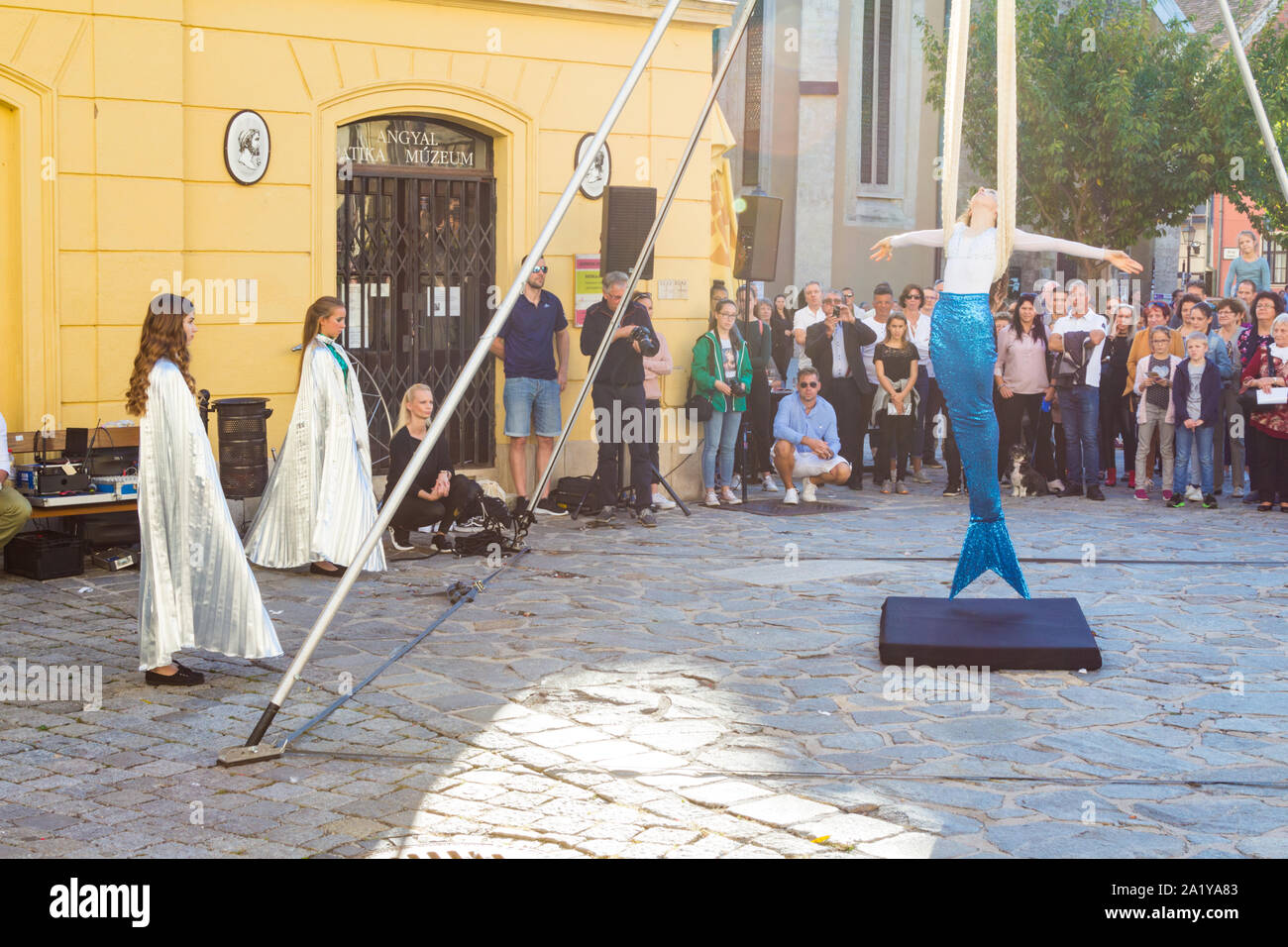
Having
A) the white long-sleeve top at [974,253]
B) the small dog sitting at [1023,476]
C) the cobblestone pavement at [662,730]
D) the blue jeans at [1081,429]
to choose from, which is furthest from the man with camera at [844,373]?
the white long-sleeve top at [974,253]

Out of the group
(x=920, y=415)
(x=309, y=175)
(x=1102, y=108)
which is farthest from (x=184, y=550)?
(x=1102, y=108)

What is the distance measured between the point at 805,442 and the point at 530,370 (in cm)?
275

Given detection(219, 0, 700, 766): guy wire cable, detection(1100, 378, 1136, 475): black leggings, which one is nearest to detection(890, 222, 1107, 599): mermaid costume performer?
detection(219, 0, 700, 766): guy wire cable

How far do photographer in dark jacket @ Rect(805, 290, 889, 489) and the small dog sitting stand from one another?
1281 millimetres

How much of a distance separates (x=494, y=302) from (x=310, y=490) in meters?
3.94

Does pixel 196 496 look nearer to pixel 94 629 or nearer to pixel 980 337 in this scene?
pixel 94 629

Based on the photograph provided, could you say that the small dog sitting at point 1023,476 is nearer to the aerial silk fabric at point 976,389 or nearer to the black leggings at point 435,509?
the black leggings at point 435,509

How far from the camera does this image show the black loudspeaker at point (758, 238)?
15508 mm

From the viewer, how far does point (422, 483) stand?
11.4 meters

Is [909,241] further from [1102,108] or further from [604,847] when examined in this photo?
[1102,108]

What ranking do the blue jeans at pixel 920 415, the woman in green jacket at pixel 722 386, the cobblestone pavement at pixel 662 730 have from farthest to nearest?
the blue jeans at pixel 920 415 < the woman in green jacket at pixel 722 386 < the cobblestone pavement at pixel 662 730

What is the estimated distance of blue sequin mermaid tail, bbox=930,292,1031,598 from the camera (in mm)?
8180

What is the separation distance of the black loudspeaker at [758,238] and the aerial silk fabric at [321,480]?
6.03m
